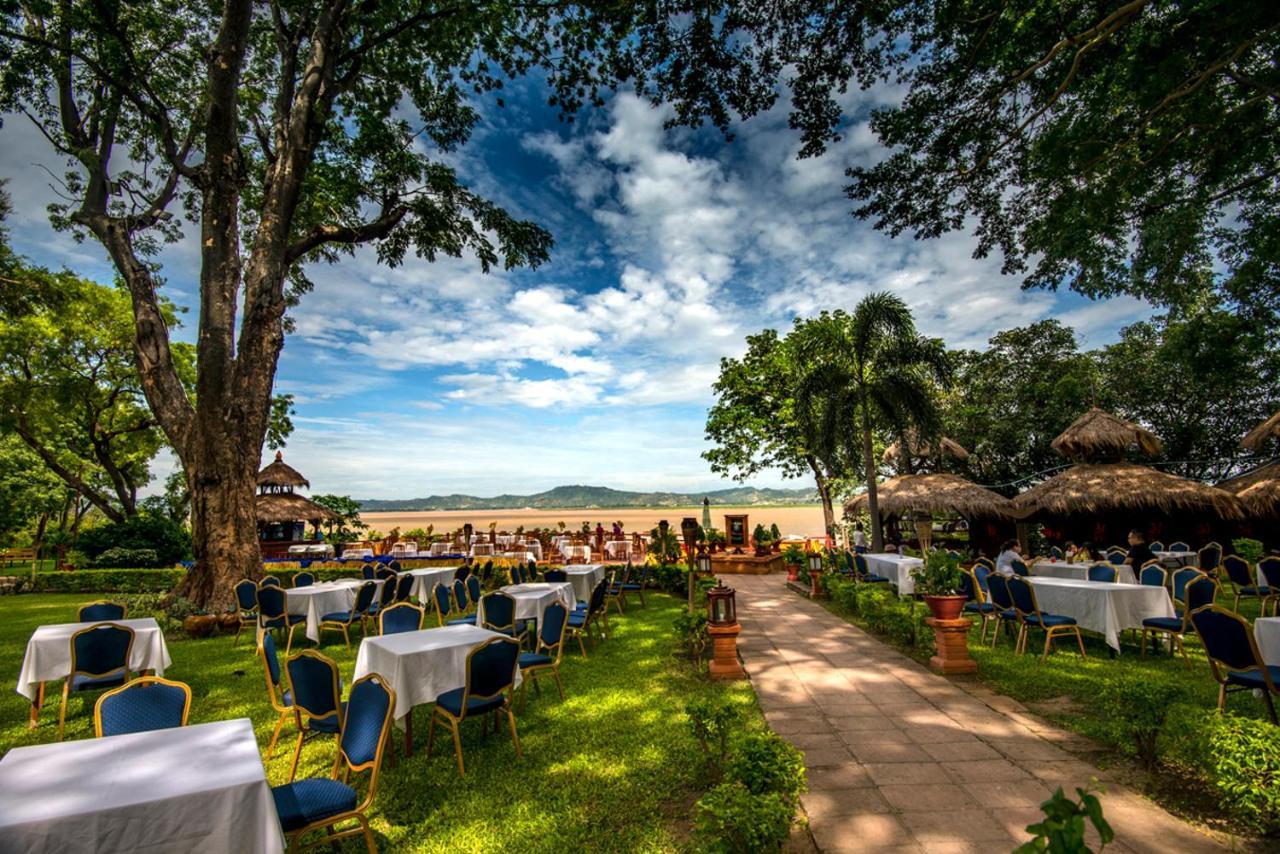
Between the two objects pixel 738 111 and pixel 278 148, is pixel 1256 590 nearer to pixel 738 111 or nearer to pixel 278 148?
pixel 738 111

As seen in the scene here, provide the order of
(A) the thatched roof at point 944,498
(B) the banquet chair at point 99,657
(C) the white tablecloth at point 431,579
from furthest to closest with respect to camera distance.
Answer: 1. (A) the thatched roof at point 944,498
2. (C) the white tablecloth at point 431,579
3. (B) the banquet chair at point 99,657

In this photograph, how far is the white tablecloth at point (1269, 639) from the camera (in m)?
4.32

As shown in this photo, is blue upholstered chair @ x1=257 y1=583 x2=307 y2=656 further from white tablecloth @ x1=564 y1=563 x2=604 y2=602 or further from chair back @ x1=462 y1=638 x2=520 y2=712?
→ chair back @ x1=462 y1=638 x2=520 y2=712

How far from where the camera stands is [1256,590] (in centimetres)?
827

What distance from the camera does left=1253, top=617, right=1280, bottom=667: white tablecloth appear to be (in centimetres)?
432

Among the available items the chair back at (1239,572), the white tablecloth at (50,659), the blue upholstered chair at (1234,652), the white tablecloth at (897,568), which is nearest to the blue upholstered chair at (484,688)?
the white tablecloth at (50,659)

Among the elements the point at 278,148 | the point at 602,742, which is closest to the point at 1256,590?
the point at 602,742

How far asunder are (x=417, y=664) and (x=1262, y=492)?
60.1 ft

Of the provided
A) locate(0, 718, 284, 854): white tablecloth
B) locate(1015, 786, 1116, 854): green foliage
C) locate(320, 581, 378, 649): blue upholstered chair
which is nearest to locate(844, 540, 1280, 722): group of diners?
locate(1015, 786, 1116, 854): green foliage

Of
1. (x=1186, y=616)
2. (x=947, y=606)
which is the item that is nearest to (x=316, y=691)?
(x=947, y=606)

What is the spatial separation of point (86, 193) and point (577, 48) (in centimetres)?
1000

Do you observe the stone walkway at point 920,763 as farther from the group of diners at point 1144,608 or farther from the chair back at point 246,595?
the chair back at point 246,595

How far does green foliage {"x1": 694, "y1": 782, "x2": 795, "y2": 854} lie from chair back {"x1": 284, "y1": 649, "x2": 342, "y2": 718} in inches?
100

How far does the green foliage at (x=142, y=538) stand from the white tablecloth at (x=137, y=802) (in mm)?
20794
